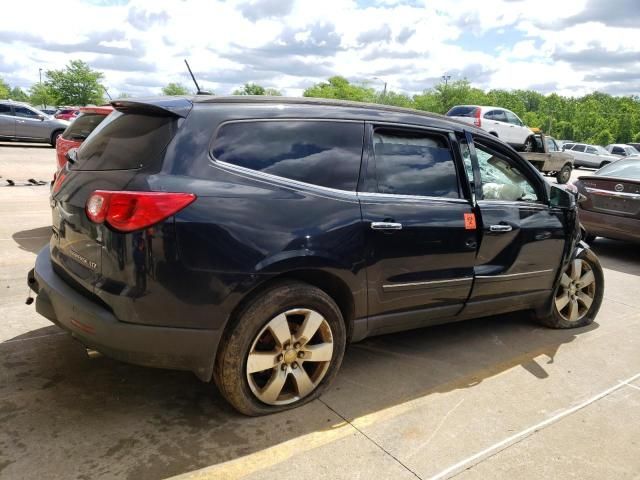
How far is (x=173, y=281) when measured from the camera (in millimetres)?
2541

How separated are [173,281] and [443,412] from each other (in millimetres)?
1748

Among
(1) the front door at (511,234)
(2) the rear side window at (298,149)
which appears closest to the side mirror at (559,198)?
(1) the front door at (511,234)

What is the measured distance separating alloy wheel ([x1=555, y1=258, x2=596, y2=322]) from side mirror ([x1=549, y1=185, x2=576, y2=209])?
57cm

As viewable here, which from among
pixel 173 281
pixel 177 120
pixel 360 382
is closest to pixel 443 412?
pixel 360 382

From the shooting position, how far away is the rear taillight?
2.51 meters

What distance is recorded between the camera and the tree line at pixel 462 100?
71188 millimetres

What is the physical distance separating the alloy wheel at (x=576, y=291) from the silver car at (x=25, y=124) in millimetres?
19465

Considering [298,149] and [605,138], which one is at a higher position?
[298,149]

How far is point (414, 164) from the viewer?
3.54 meters

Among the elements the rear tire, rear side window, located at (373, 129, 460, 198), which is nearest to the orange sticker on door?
rear side window, located at (373, 129, 460, 198)

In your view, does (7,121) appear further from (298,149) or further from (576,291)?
(576,291)

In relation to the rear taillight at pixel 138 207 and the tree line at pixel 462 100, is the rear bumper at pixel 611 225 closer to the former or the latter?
the rear taillight at pixel 138 207

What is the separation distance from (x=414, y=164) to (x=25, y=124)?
68.2ft

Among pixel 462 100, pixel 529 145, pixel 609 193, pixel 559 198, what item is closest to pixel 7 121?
pixel 529 145
